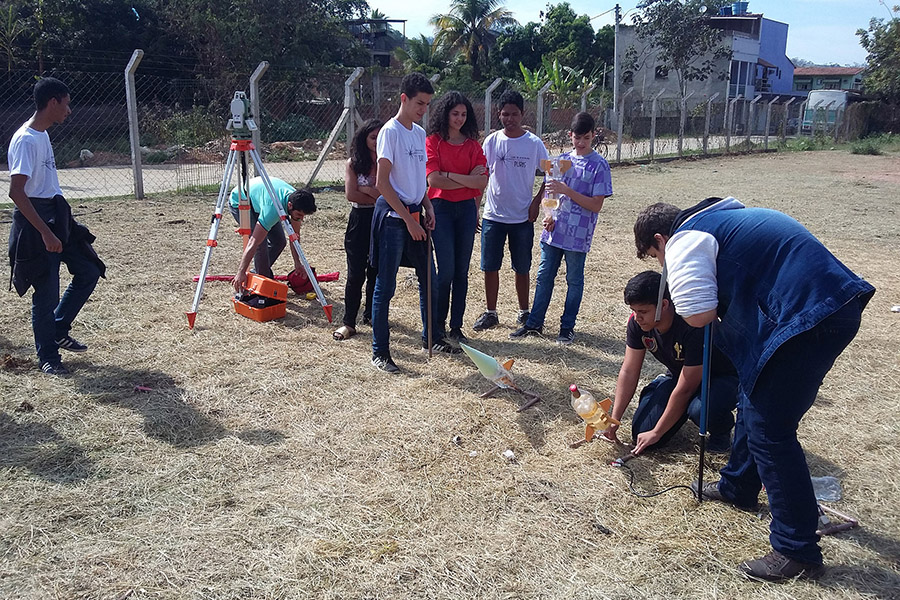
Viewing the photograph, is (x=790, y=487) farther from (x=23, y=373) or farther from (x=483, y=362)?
(x=23, y=373)

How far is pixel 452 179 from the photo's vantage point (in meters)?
4.95

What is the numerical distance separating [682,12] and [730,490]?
28399 mm

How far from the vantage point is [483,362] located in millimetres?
4184

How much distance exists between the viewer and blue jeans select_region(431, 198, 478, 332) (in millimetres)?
4984

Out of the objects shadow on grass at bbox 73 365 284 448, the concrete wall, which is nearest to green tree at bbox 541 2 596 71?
the concrete wall

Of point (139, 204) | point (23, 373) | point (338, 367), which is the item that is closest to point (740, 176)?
point (139, 204)

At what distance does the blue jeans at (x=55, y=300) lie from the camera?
4352mm

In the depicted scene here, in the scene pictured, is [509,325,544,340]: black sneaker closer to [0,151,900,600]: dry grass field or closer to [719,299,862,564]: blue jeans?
[0,151,900,600]: dry grass field

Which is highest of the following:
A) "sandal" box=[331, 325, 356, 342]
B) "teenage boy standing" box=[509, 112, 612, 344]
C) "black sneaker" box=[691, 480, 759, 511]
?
"teenage boy standing" box=[509, 112, 612, 344]

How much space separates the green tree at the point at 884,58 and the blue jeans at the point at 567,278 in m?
37.5

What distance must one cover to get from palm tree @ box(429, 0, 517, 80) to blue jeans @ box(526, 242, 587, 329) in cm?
3710

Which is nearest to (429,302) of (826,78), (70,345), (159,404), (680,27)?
(159,404)

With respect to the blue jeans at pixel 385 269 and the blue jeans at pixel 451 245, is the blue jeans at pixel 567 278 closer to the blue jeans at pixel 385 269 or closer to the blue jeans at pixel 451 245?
the blue jeans at pixel 451 245

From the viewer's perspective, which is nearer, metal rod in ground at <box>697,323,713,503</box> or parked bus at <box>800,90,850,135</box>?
metal rod in ground at <box>697,323,713,503</box>
